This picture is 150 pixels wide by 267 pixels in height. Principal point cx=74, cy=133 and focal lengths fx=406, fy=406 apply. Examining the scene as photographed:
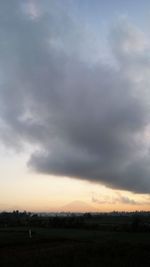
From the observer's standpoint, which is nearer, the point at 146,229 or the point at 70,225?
the point at 146,229

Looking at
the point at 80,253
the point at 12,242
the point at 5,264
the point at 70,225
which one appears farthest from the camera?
the point at 70,225

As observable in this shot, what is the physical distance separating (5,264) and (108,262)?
7.00 meters

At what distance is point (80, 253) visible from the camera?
1296 inches

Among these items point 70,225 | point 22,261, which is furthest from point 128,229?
point 22,261

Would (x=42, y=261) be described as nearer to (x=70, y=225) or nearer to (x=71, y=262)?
(x=71, y=262)

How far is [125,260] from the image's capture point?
29.2 meters

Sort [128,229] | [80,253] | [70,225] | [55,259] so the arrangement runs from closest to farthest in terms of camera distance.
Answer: [55,259]
[80,253]
[128,229]
[70,225]

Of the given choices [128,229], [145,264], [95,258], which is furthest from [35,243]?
[128,229]

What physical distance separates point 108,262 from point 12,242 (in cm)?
2238

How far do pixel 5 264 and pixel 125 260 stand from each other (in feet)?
28.2

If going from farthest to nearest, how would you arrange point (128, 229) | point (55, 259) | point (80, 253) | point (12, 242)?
point (128, 229), point (12, 242), point (80, 253), point (55, 259)

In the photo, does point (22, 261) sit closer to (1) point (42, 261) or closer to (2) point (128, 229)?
(1) point (42, 261)

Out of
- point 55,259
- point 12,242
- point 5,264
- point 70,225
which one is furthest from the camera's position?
point 70,225

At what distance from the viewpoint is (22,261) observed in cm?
2830
